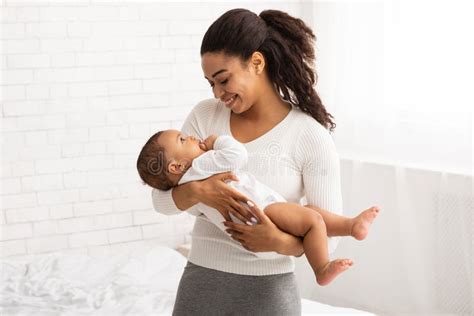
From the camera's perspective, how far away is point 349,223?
1.97 meters

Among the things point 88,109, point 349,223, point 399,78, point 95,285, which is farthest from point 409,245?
point 349,223

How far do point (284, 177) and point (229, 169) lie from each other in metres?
0.15

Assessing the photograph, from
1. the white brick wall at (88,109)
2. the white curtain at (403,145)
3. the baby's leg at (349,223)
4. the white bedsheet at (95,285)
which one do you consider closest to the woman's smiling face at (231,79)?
the baby's leg at (349,223)

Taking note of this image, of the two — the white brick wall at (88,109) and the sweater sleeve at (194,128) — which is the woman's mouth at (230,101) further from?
the white brick wall at (88,109)

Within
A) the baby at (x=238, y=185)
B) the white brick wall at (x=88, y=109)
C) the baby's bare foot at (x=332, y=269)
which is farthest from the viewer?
the white brick wall at (x=88, y=109)

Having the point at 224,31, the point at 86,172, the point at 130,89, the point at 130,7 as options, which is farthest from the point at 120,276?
the point at 224,31

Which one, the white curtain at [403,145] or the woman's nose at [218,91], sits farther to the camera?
the white curtain at [403,145]

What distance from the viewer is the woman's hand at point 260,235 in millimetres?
1893

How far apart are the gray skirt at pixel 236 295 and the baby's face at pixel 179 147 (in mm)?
295

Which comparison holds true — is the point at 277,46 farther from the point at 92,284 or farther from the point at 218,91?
the point at 92,284

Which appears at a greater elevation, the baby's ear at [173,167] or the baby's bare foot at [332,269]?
the baby's ear at [173,167]

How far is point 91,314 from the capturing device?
3119 millimetres

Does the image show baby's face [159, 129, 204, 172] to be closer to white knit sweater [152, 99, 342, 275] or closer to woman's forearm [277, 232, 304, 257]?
white knit sweater [152, 99, 342, 275]

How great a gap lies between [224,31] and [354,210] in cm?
234
